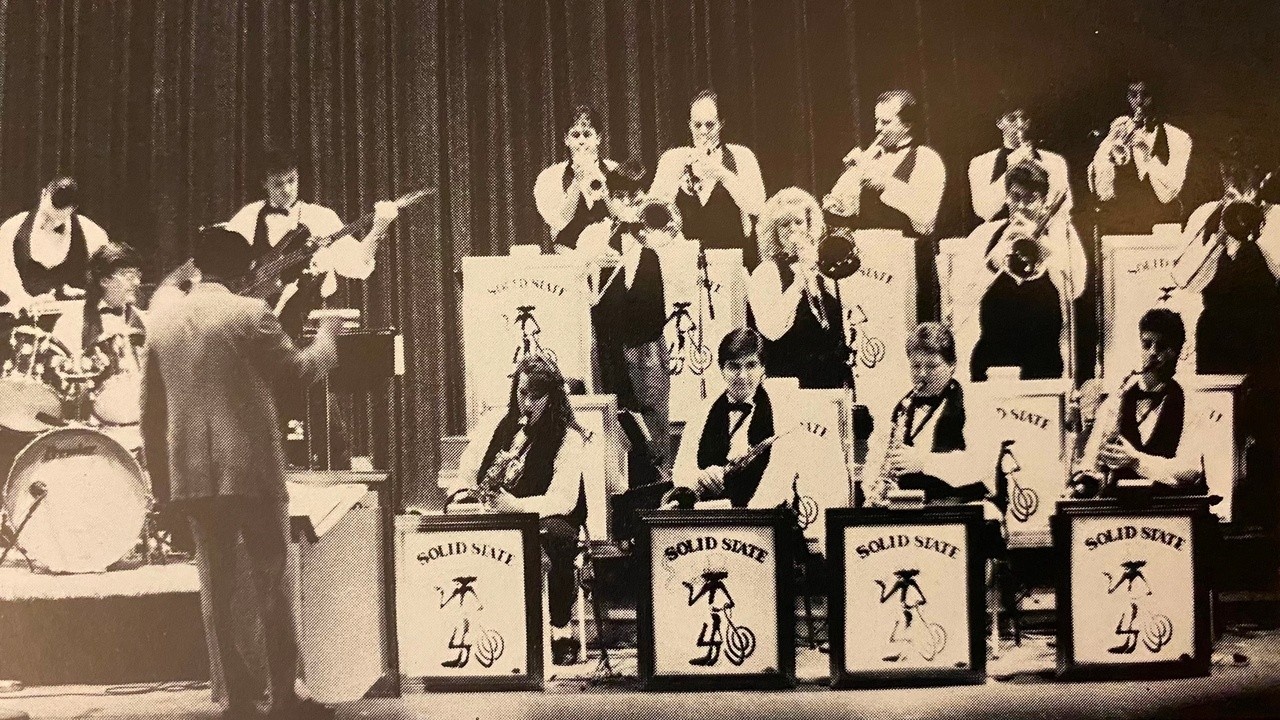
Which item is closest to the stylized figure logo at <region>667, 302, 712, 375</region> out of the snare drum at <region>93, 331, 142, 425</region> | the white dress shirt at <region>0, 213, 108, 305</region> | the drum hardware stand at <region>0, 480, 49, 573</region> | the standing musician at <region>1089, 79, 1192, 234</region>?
the standing musician at <region>1089, 79, 1192, 234</region>

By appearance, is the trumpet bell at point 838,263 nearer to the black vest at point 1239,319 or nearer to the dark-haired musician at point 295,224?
the black vest at point 1239,319

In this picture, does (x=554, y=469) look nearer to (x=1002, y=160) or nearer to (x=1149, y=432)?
(x=1002, y=160)

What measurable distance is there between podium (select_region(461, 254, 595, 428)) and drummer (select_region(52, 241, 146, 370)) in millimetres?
911

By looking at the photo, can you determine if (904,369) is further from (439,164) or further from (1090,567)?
(439,164)

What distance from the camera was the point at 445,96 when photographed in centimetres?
243

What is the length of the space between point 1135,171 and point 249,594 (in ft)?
8.76

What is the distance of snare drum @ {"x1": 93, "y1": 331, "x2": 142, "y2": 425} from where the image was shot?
95.3 inches

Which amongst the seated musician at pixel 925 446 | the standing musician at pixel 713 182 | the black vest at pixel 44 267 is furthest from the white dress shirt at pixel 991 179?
the black vest at pixel 44 267

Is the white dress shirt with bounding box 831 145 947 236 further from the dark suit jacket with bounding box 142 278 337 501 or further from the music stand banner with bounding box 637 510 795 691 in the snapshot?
the dark suit jacket with bounding box 142 278 337 501

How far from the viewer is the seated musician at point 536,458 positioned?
2398 mm

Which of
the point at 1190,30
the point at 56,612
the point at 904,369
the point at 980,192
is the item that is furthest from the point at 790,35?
the point at 56,612

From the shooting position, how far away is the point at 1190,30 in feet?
8.14

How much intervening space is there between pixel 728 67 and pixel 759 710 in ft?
5.68

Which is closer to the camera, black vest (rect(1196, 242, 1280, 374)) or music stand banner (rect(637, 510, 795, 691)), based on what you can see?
music stand banner (rect(637, 510, 795, 691))
